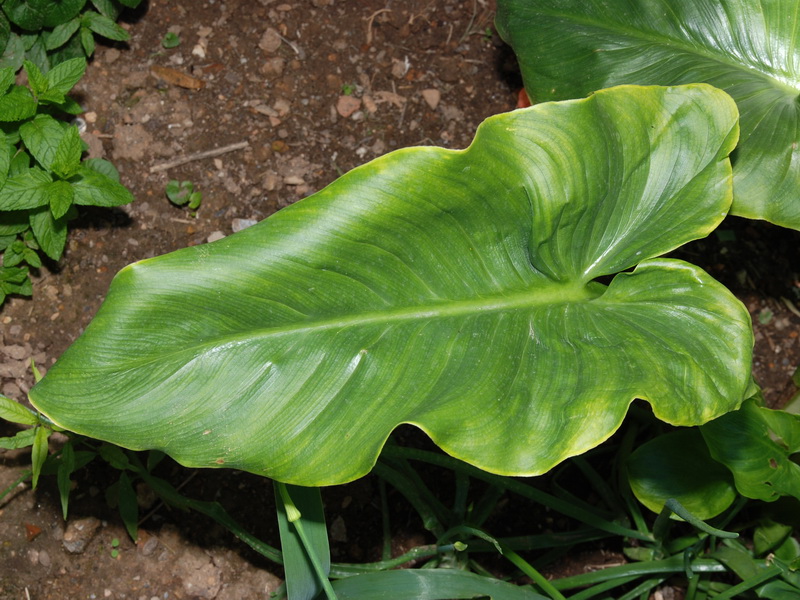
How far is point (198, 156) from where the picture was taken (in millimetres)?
1605

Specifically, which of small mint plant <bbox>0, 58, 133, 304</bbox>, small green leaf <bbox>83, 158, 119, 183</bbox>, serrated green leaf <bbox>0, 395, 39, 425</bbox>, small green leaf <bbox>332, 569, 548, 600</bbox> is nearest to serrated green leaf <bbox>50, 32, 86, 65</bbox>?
small mint plant <bbox>0, 58, 133, 304</bbox>

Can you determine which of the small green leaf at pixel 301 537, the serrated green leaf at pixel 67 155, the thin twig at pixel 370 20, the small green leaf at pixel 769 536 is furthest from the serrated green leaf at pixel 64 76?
the small green leaf at pixel 769 536

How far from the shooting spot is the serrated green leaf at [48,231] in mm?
1429

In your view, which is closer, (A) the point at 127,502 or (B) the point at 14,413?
(B) the point at 14,413

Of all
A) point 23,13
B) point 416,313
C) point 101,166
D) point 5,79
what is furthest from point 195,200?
point 416,313

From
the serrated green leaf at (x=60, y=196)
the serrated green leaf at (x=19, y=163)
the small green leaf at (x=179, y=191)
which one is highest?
the serrated green leaf at (x=19, y=163)

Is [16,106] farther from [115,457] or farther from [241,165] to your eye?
[115,457]

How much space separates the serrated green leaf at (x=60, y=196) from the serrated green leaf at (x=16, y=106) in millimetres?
138

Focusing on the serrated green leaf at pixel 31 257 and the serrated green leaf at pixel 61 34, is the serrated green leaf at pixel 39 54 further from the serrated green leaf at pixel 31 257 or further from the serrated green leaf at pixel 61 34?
the serrated green leaf at pixel 31 257

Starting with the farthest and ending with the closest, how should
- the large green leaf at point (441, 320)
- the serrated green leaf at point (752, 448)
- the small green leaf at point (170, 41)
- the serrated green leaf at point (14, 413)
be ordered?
the small green leaf at point (170, 41), the serrated green leaf at point (14, 413), the serrated green leaf at point (752, 448), the large green leaf at point (441, 320)

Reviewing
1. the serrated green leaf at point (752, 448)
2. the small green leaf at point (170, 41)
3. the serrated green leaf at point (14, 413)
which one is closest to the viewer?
the serrated green leaf at point (752, 448)

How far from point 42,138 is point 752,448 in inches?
52.8

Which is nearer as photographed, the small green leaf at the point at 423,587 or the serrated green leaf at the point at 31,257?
the small green leaf at the point at 423,587

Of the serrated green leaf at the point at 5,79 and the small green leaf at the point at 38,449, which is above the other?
the serrated green leaf at the point at 5,79
